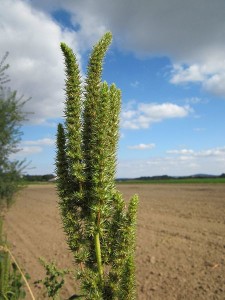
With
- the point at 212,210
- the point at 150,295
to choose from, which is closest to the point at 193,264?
the point at 150,295

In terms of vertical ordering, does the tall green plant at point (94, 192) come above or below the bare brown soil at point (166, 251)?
above

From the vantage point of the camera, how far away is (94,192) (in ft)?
8.25

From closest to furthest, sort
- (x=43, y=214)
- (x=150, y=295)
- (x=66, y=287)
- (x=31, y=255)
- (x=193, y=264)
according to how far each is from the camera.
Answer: (x=150, y=295) < (x=66, y=287) < (x=193, y=264) < (x=31, y=255) < (x=43, y=214)

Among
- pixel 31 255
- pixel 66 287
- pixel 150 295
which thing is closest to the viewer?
pixel 150 295

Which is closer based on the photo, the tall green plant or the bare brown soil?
the tall green plant

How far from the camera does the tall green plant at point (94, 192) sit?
8.34ft

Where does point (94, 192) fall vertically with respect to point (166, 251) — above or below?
above

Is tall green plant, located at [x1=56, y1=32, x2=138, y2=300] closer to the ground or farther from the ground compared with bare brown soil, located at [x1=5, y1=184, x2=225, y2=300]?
farther from the ground

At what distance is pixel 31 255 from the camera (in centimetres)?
1554

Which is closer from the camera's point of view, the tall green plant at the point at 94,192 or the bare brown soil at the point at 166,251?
the tall green plant at the point at 94,192

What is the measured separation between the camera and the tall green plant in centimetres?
254

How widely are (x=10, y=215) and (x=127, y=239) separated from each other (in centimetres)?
2834

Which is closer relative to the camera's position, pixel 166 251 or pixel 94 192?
pixel 94 192

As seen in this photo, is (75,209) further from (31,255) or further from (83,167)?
(31,255)
